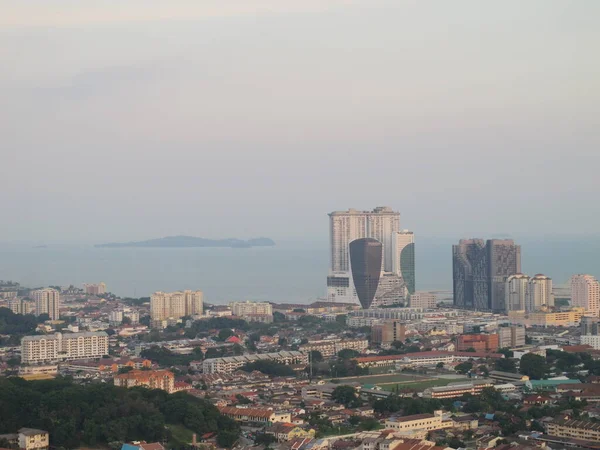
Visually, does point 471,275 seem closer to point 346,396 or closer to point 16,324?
point 16,324

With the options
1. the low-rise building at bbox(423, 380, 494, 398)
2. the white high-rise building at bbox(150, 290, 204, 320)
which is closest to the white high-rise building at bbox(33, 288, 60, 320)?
the white high-rise building at bbox(150, 290, 204, 320)

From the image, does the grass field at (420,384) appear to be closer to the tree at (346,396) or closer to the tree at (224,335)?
the tree at (346,396)

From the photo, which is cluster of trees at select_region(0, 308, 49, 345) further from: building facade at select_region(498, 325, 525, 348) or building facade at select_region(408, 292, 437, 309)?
building facade at select_region(408, 292, 437, 309)

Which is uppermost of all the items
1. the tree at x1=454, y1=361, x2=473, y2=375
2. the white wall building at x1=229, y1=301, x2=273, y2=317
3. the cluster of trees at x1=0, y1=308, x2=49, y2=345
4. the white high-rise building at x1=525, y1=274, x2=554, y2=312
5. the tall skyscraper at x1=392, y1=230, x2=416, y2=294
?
the tall skyscraper at x1=392, y1=230, x2=416, y2=294

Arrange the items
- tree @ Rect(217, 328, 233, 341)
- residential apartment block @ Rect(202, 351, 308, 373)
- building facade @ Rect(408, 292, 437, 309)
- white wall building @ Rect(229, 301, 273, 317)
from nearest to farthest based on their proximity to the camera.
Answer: residential apartment block @ Rect(202, 351, 308, 373) → tree @ Rect(217, 328, 233, 341) → white wall building @ Rect(229, 301, 273, 317) → building facade @ Rect(408, 292, 437, 309)

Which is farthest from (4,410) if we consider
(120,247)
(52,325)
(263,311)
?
(120,247)
